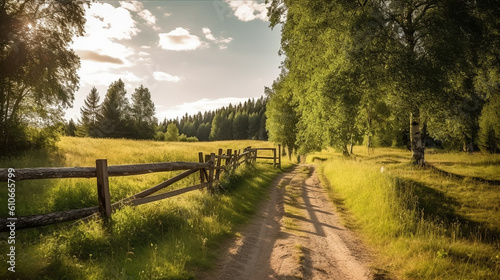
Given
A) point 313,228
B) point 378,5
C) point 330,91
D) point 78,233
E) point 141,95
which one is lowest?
point 313,228

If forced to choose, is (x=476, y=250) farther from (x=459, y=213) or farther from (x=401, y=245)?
(x=459, y=213)

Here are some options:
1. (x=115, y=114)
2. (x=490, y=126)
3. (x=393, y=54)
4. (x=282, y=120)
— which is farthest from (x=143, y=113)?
(x=490, y=126)

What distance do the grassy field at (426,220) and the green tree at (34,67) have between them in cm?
1899

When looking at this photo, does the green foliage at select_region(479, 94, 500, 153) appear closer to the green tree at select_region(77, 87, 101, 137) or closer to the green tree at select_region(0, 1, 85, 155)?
the green tree at select_region(0, 1, 85, 155)

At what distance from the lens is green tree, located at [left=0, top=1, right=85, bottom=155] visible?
14.1m

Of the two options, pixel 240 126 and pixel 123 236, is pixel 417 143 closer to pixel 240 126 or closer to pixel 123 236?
pixel 123 236

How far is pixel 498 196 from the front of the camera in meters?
10.1

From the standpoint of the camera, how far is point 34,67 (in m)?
14.9

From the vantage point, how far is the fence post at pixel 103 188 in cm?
514

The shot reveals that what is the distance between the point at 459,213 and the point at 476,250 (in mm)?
4060

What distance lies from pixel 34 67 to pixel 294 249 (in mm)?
18487

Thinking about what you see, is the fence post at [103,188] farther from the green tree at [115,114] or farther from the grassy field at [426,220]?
the green tree at [115,114]

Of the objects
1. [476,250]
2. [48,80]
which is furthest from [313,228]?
[48,80]

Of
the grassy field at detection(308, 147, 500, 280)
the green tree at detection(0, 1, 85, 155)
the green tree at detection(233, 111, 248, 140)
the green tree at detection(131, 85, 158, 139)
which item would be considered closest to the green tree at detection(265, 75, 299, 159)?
the grassy field at detection(308, 147, 500, 280)
